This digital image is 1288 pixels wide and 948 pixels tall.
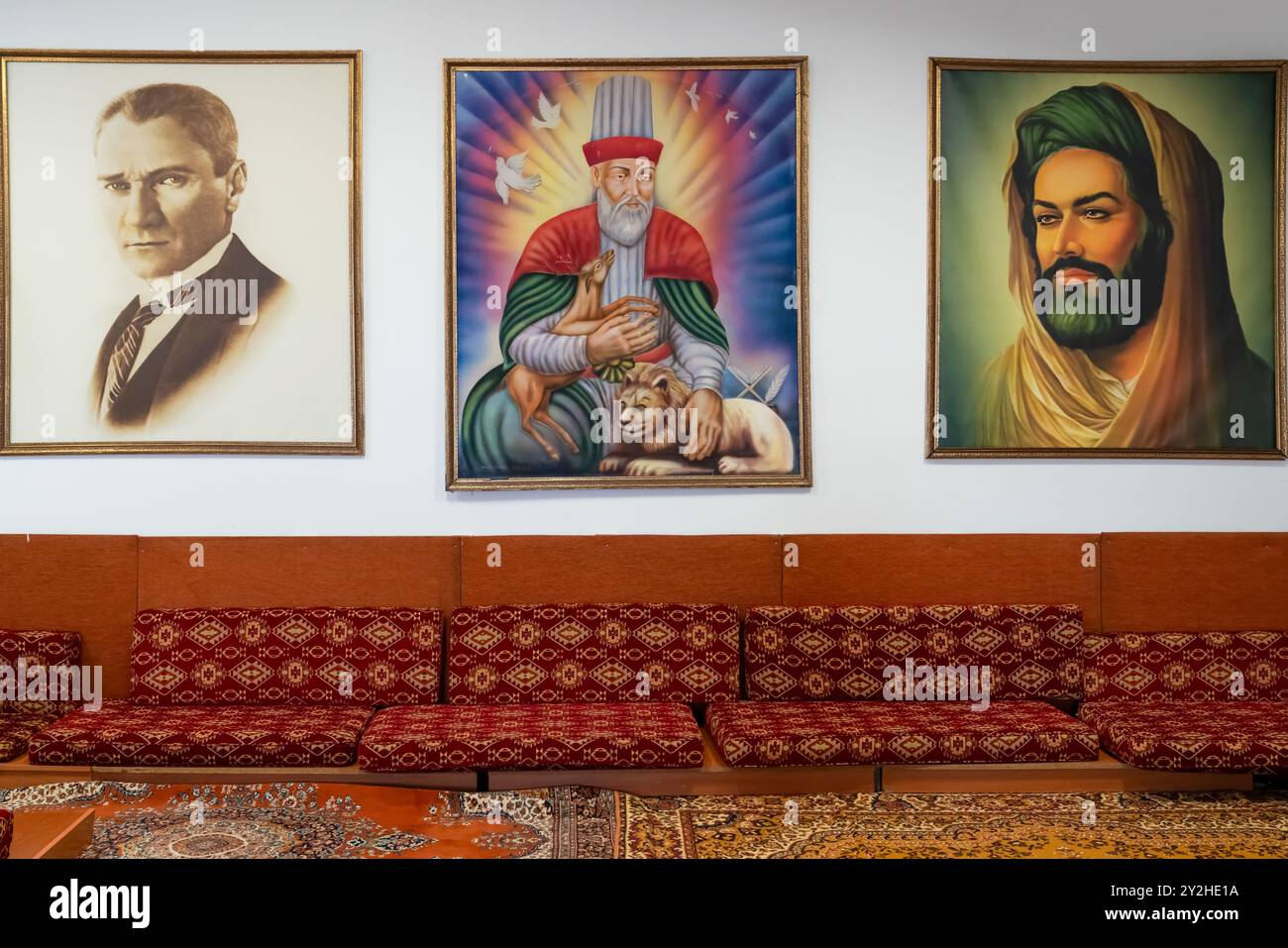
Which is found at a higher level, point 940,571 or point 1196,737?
point 940,571

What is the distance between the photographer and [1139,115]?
18.1 feet

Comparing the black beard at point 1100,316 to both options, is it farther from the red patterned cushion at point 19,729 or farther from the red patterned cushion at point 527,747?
the red patterned cushion at point 19,729

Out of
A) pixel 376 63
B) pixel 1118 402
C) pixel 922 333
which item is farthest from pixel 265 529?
pixel 1118 402

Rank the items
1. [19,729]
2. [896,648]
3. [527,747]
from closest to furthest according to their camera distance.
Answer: [527,747] → [19,729] → [896,648]

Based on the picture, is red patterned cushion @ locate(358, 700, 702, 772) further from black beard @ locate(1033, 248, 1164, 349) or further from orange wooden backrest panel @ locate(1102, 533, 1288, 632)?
black beard @ locate(1033, 248, 1164, 349)

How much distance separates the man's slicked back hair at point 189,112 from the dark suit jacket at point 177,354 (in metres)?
0.42

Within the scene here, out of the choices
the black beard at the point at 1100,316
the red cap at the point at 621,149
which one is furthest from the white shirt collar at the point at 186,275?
the black beard at the point at 1100,316

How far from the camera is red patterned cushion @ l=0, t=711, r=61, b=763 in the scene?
4.79 meters

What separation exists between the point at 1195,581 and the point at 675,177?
303cm

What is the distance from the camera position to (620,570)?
5473mm

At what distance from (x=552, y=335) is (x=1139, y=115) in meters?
2.89

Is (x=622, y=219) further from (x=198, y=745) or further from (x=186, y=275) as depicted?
(x=198, y=745)

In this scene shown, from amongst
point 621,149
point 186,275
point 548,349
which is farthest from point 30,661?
point 621,149

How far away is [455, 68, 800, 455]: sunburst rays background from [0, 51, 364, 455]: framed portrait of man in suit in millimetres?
523
